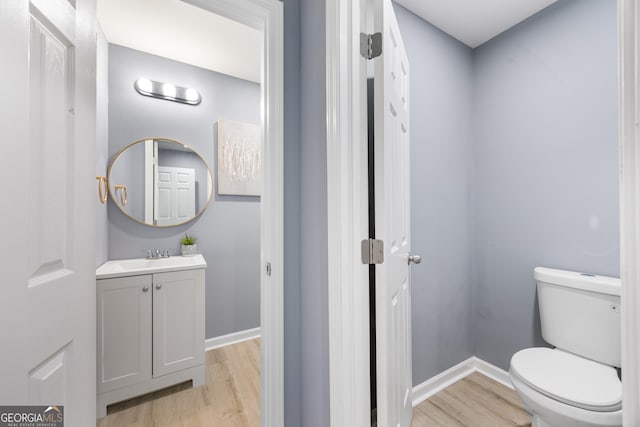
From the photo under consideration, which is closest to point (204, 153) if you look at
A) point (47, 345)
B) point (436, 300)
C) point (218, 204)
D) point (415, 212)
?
point (218, 204)

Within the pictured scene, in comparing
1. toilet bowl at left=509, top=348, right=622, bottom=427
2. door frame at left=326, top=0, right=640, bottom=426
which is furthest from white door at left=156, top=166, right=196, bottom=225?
toilet bowl at left=509, top=348, right=622, bottom=427

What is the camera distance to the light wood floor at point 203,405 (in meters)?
1.58

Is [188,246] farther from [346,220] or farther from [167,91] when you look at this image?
[346,220]

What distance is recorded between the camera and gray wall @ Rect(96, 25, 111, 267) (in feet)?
5.89

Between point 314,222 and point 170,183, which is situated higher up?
point 170,183

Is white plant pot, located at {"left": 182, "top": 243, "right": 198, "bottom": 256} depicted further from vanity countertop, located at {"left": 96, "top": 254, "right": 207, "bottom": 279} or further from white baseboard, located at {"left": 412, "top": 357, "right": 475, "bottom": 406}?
white baseboard, located at {"left": 412, "top": 357, "right": 475, "bottom": 406}

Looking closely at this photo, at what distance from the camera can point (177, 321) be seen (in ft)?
6.11

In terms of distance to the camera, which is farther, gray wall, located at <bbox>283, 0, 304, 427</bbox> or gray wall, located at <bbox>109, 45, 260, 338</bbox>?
gray wall, located at <bbox>109, 45, 260, 338</bbox>

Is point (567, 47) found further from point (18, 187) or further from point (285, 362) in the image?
point (18, 187)

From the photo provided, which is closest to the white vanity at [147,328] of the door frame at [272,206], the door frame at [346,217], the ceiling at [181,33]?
the door frame at [272,206]

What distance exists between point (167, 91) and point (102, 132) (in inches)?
25.0

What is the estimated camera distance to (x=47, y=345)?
2.00 ft

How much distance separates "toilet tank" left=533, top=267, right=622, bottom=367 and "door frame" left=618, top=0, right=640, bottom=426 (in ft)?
4.60

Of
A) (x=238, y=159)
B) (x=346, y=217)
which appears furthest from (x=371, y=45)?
(x=238, y=159)
